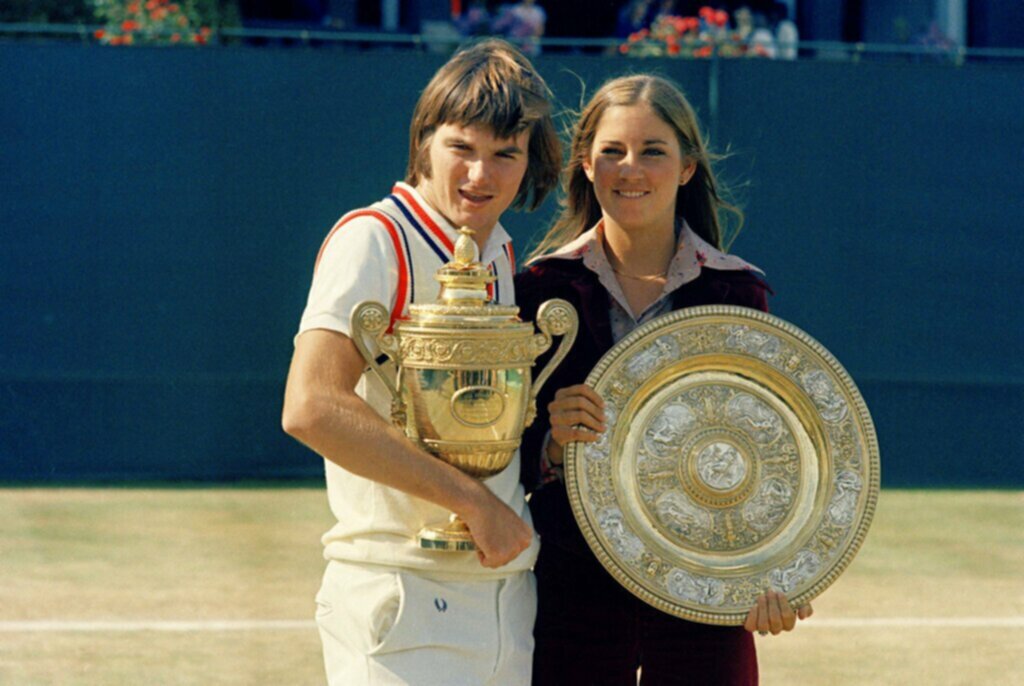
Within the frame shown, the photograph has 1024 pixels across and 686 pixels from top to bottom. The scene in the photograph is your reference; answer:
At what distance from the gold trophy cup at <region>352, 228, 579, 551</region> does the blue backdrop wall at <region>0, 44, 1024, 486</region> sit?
5154 millimetres

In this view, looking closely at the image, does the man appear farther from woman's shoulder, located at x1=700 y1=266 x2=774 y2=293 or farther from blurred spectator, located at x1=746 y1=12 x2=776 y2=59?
blurred spectator, located at x1=746 y1=12 x2=776 y2=59

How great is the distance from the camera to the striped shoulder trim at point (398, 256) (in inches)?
96.3

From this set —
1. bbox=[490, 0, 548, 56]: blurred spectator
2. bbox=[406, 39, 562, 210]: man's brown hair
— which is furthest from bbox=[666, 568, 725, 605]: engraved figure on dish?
bbox=[490, 0, 548, 56]: blurred spectator

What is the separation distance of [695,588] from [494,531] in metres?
0.47

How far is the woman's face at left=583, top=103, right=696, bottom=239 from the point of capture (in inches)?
115

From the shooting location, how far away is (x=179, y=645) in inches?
190

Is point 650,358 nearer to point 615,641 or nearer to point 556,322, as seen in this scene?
point 556,322

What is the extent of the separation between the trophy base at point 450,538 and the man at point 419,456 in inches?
1.0

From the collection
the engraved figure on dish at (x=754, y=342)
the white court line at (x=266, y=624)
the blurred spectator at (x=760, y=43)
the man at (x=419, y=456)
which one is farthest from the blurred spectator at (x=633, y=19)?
the man at (x=419, y=456)

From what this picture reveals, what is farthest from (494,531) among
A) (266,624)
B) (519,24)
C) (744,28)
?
(519,24)

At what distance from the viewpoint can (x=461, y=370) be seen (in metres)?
2.41

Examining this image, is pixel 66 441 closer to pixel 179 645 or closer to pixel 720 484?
pixel 179 645

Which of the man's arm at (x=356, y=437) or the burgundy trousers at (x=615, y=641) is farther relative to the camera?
the burgundy trousers at (x=615, y=641)

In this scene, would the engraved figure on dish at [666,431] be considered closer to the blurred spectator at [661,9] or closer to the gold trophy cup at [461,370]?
the gold trophy cup at [461,370]
